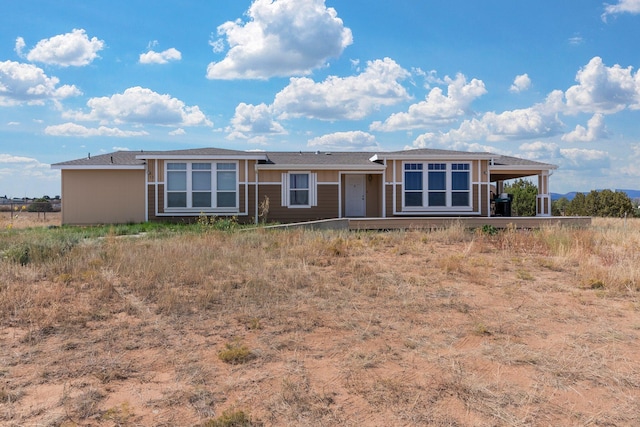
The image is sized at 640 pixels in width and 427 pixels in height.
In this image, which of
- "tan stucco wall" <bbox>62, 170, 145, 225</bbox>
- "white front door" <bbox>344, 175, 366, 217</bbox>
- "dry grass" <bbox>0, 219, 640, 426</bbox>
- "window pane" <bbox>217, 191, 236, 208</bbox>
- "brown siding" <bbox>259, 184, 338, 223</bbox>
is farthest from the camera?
"white front door" <bbox>344, 175, 366, 217</bbox>

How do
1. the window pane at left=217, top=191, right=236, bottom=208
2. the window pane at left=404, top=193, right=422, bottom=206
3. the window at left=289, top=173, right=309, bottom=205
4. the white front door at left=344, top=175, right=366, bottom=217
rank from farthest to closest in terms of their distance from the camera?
the white front door at left=344, top=175, right=366, bottom=217 → the window pane at left=404, top=193, right=422, bottom=206 → the window at left=289, top=173, right=309, bottom=205 → the window pane at left=217, top=191, right=236, bottom=208

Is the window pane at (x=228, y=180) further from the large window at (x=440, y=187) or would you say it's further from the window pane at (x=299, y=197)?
the large window at (x=440, y=187)

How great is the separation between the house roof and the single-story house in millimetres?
41

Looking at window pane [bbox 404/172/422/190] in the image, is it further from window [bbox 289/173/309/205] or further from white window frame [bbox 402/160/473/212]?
window [bbox 289/173/309/205]

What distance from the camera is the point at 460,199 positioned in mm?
20016

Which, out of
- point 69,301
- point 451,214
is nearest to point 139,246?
point 69,301

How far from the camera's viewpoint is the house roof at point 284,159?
747 inches

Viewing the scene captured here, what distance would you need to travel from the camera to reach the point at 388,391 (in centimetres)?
407

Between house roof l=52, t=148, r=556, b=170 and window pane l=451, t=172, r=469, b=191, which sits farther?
window pane l=451, t=172, r=469, b=191

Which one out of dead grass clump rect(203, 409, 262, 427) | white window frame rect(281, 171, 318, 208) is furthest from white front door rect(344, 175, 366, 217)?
dead grass clump rect(203, 409, 262, 427)

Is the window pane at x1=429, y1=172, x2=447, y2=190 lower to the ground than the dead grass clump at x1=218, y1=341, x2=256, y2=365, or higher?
higher

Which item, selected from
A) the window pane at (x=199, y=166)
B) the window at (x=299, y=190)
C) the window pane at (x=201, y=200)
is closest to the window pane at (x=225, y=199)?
the window pane at (x=201, y=200)

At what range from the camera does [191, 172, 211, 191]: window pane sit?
1934cm

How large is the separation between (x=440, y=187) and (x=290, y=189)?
20.5ft
